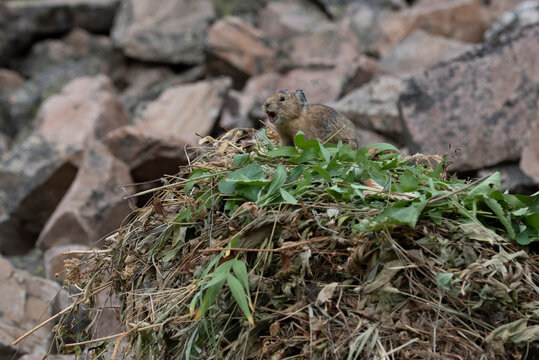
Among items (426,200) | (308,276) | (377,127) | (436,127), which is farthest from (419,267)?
(377,127)

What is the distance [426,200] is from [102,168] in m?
7.37

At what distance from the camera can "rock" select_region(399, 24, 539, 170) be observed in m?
9.14

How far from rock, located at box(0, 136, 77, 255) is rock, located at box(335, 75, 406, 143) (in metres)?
4.57

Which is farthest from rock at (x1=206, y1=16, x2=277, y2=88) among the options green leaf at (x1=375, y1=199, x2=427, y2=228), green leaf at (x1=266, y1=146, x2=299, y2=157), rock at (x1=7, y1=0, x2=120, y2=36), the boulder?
green leaf at (x1=375, y1=199, x2=427, y2=228)

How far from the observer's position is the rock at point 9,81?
16.0 m

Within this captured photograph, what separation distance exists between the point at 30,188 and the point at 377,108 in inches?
224

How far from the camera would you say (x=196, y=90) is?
12492 mm

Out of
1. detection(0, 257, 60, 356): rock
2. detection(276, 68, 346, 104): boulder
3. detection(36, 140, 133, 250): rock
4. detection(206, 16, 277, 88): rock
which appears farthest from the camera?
detection(206, 16, 277, 88): rock

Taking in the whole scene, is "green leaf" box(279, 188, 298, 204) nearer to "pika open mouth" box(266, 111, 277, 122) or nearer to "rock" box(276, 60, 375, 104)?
"pika open mouth" box(266, 111, 277, 122)

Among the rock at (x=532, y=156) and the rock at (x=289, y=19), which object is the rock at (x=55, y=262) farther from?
the rock at (x=289, y=19)

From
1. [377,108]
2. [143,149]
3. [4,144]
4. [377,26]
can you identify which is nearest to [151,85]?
[4,144]

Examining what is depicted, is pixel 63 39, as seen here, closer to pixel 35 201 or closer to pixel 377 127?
pixel 35 201

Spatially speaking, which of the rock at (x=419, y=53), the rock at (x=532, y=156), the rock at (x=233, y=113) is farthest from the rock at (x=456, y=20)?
the rock at (x=532, y=156)

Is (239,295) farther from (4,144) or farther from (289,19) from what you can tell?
(289,19)
